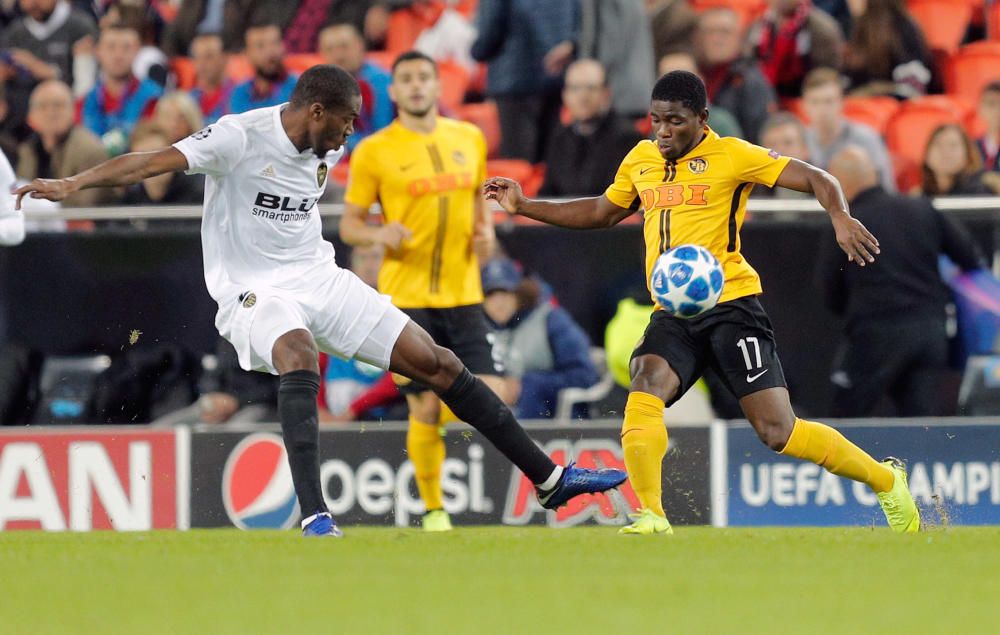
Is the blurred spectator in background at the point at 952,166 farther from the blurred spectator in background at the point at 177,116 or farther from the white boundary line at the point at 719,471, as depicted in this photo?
the blurred spectator in background at the point at 177,116

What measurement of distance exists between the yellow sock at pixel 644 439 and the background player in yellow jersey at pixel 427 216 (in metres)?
2.08

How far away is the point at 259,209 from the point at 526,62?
5398mm

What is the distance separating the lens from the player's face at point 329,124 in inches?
294

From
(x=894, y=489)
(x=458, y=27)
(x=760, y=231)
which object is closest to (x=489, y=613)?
(x=894, y=489)

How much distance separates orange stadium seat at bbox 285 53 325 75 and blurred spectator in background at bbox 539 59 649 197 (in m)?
2.59

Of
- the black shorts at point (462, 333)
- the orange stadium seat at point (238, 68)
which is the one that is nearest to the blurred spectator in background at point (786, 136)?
the black shorts at point (462, 333)

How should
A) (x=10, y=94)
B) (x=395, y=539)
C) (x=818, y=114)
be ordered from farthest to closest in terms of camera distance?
(x=10, y=94)
(x=818, y=114)
(x=395, y=539)

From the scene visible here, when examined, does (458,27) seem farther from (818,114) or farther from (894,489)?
(894,489)

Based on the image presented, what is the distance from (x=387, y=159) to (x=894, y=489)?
331 centimetres

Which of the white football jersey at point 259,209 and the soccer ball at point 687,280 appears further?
the white football jersey at point 259,209

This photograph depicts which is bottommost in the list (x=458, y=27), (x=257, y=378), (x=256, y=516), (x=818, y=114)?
(x=256, y=516)

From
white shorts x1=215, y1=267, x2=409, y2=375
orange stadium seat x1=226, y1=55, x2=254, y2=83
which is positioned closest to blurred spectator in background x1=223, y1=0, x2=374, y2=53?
orange stadium seat x1=226, y1=55, x2=254, y2=83

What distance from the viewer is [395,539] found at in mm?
7527

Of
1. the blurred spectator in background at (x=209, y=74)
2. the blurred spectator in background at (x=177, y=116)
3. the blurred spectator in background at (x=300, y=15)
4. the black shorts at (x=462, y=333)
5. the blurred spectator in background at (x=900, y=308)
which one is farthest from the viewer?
the blurred spectator in background at (x=300, y=15)
